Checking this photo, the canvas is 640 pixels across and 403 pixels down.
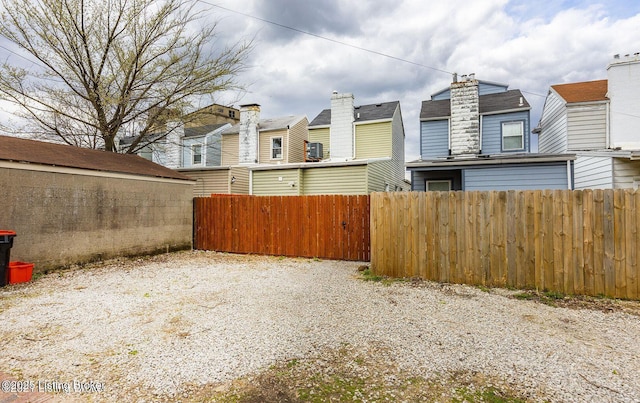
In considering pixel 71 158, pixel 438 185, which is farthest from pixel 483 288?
pixel 71 158

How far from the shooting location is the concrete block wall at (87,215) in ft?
21.9

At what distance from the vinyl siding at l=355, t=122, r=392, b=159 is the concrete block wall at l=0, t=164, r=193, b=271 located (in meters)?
10.1

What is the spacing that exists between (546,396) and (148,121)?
15.5 meters

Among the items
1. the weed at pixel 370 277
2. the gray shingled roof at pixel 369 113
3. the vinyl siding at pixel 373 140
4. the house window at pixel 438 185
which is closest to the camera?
the weed at pixel 370 277

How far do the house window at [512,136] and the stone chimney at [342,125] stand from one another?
7.36 metres

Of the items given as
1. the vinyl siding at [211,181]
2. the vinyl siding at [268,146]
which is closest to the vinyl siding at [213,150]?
the vinyl siding at [211,181]

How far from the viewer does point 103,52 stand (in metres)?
12.3

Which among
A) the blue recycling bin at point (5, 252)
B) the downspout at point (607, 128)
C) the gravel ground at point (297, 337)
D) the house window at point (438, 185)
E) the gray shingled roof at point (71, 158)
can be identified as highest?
the downspout at point (607, 128)

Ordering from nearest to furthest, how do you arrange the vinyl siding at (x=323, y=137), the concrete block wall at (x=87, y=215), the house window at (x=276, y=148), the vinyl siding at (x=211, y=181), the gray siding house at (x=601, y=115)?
the concrete block wall at (x=87, y=215), the gray siding house at (x=601, y=115), the vinyl siding at (x=211, y=181), the house window at (x=276, y=148), the vinyl siding at (x=323, y=137)

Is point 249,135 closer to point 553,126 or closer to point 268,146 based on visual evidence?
point 268,146

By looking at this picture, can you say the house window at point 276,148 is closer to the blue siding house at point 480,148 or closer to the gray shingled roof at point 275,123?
the gray shingled roof at point 275,123

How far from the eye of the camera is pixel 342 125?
1714 centimetres

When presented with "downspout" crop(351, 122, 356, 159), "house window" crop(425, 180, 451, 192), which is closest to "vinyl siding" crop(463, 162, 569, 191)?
"house window" crop(425, 180, 451, 192)

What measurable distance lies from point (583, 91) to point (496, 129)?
347 centimetres
